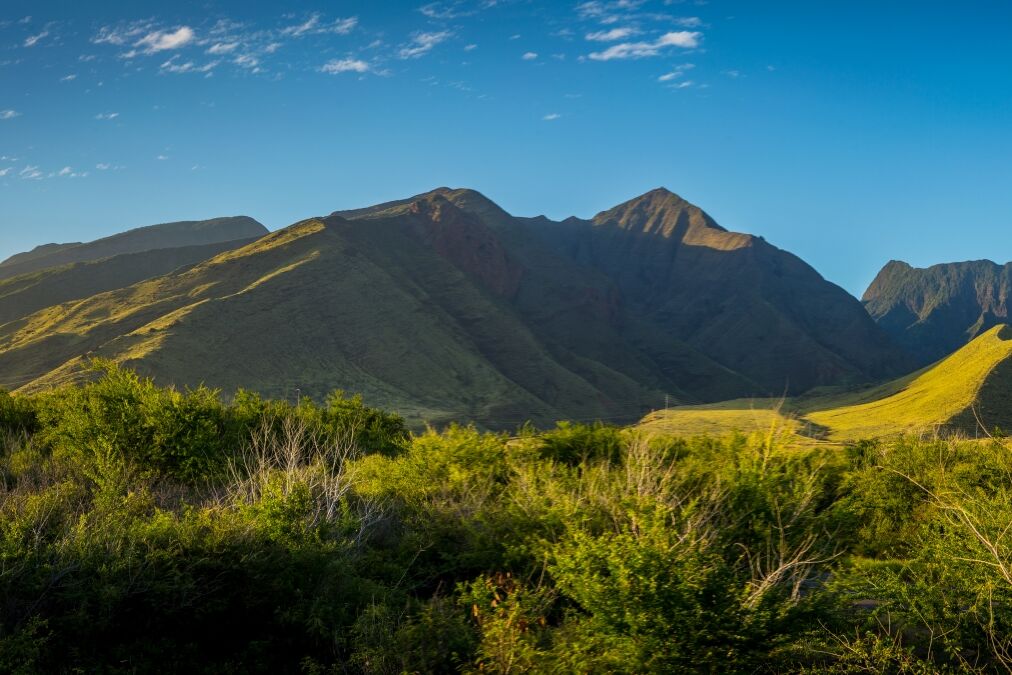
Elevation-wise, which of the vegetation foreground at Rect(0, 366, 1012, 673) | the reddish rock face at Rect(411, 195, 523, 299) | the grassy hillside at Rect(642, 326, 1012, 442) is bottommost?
the grassy hillside at Rect(642, 326, 1012, 442)

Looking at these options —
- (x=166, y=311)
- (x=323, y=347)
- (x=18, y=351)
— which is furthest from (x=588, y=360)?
(x=18, y=351)

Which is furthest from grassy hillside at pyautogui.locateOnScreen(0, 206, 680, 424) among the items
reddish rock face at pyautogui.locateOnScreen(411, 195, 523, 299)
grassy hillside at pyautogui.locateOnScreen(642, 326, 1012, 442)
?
grassy hillside at pyautogui.locateOnScreen(642, 326, 1012, 442)

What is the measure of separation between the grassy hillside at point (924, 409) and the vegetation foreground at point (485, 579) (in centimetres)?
3956

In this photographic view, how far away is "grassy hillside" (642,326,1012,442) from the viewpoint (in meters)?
64.9

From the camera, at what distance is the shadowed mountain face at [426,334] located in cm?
8156

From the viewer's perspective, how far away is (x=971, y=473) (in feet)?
76.4

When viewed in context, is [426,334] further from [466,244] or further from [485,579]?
[485,579]

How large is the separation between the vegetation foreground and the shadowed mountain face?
3405 centimetres

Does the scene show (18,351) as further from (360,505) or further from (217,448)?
(360,505)

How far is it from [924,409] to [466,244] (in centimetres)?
9691

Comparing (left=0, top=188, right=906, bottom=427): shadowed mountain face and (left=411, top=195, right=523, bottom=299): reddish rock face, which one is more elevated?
(left=411, top=195, right=523, bottom=299): reddish rock face

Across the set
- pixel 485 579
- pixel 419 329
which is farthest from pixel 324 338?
pixel 485 579

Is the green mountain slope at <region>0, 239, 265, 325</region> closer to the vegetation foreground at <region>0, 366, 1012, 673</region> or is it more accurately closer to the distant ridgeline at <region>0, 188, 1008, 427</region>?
the distant ridgeline at <region>0, 188, 1008, 427</region>

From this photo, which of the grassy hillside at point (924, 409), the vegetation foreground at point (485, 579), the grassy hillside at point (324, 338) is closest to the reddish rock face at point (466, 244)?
the grassy hillside at point (324, 338)
